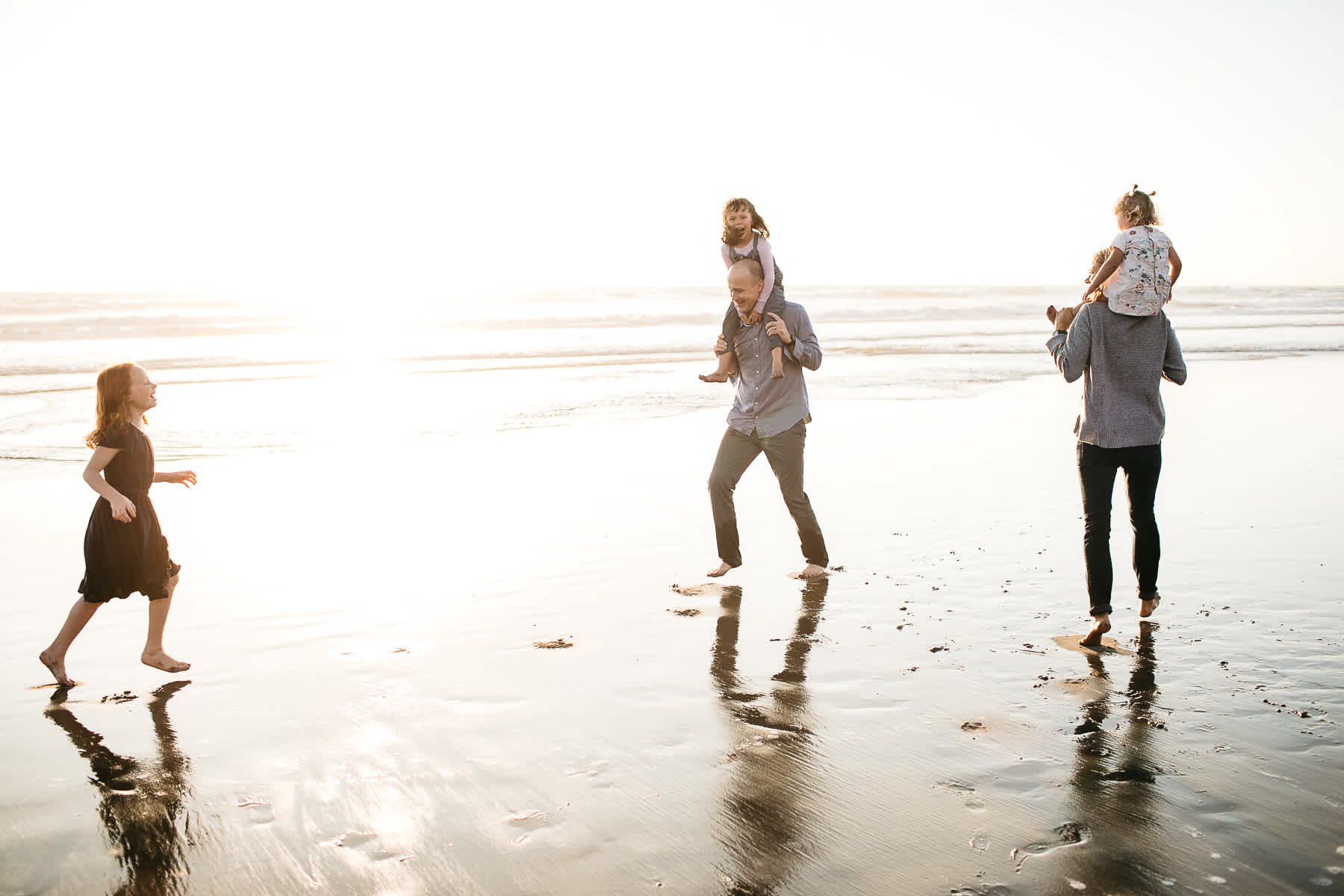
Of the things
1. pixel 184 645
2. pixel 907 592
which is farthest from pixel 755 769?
pixel 184 645

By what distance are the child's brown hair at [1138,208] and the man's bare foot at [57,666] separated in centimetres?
483

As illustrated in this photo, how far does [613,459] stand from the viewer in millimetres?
9352

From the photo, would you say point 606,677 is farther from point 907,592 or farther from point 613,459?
point 613,459

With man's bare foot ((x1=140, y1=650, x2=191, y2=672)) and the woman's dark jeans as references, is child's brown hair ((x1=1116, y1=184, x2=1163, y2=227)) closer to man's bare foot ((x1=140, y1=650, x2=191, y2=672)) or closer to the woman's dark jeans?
the woman's dark jeans

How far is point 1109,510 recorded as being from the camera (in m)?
4.59

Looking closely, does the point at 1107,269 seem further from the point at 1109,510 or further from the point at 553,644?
the point at 553,644

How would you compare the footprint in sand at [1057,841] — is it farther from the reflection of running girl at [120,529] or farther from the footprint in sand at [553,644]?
the reflection of running girl at [120,529]

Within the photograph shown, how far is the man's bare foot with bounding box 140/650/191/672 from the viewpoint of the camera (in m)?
4.22

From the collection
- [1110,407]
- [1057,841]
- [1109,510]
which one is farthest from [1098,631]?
[1057,841]

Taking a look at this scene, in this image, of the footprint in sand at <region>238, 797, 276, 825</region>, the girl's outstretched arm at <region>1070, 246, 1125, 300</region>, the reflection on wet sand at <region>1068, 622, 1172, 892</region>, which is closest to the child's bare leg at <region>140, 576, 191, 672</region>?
the footprint in sand at <region>238, 797, 276, 825</region>

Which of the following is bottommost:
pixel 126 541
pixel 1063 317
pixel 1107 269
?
pixel 126 541

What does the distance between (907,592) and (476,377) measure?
41.8 feet

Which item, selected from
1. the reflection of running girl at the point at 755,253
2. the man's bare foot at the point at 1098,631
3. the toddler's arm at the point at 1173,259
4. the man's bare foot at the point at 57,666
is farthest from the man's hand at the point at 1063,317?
the man's bare foot at the point at 57,666

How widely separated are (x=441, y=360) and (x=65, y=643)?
16.9 metres
